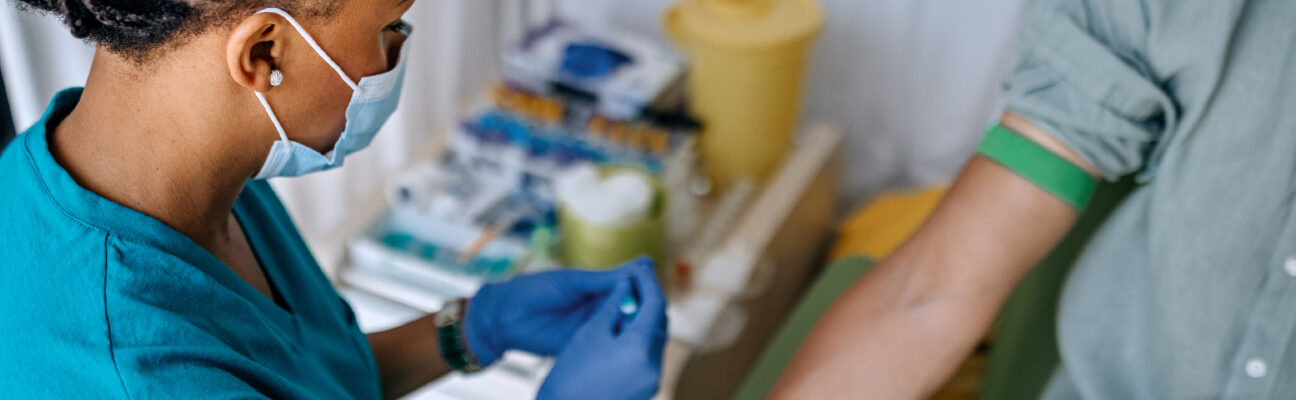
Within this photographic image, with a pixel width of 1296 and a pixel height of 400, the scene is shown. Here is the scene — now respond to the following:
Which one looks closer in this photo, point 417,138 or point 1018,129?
point 1018,129

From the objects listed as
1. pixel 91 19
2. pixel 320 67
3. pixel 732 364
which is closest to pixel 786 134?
pixel 732 364

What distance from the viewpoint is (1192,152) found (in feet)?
2.98

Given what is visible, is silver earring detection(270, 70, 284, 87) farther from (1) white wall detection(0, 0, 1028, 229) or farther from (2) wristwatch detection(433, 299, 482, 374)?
(1) white wall detection(0, 0, 1028, 229)

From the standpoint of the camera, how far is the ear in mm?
640

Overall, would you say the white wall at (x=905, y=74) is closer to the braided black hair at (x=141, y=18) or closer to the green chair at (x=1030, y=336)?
the green chair at (x=1030, y=336)

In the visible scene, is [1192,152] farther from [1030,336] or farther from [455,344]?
[455,344]

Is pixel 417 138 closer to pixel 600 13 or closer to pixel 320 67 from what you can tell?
pixel 600 13

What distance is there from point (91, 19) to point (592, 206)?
82cm

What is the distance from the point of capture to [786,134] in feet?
6.10

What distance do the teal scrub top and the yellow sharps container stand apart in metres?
1.07

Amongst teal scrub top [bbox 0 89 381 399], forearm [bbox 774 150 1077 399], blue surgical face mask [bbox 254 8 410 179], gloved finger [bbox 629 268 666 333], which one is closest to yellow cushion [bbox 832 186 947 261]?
forearm [bbox 774 150 1077 399]

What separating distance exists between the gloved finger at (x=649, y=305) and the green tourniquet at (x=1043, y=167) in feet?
1.15

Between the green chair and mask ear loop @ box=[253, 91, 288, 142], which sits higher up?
mask ear loop @ box=[253, 91, 288, 142]

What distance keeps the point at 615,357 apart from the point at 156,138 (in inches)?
16.8
